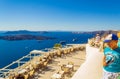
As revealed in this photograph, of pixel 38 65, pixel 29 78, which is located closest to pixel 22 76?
pixel 29 78

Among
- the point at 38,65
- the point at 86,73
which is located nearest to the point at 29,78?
the point at 38,65

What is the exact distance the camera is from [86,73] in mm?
5445

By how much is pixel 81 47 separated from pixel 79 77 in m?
11.3

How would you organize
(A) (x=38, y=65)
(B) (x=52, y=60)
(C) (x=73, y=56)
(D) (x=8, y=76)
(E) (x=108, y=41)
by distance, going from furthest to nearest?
1. (C) (x=73, y=56)
2. (B) (x=52, y=60)
3. (A) (x=38, y=65)
4. (D) (x=8, y=76)
5. (E) (x=108, y=41)

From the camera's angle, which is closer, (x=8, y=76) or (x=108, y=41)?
(x=108, y=41)

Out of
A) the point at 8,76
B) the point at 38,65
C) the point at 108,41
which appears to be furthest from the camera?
the point at 38,65

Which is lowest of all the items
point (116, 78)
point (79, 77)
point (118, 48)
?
point (79, 77)

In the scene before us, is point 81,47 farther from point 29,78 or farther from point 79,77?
point 79,77

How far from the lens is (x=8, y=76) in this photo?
843cm

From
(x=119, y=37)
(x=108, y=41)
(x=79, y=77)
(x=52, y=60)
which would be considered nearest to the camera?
(x=108, y=41)

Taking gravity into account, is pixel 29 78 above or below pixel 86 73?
below

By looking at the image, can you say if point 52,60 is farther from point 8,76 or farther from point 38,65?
point 8,76

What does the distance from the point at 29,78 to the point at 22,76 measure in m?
0.32

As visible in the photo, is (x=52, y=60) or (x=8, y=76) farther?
(x=52, y=60)
